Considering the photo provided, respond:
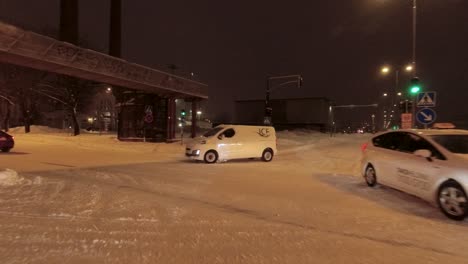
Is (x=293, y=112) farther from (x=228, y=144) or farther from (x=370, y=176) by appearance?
(x=370, y=176)

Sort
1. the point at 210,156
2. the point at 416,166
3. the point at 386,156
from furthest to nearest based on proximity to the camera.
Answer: the point at 210,156
the point at 386,156
the point at 416,166

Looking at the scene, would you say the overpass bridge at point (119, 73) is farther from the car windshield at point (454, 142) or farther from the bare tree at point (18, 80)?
the car windshield at point (454, 142)

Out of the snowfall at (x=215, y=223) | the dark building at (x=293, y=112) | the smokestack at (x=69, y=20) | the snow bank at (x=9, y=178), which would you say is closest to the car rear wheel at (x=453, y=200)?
the snowfall at (x=215, y=223)

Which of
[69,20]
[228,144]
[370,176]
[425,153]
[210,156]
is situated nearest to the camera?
[425,153]

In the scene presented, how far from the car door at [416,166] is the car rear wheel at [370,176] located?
127 cm

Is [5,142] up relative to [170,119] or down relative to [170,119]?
down

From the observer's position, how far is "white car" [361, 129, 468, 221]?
672cm

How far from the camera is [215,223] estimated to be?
6090 millimetres

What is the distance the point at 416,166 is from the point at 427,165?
13.6 inches

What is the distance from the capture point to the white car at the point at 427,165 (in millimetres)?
6719

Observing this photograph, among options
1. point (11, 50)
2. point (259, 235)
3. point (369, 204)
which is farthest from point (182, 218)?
point (11, 50)

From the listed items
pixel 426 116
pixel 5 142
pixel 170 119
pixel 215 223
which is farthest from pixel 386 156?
pixel 170 119

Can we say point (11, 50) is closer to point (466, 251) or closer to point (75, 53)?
point (75, 53)

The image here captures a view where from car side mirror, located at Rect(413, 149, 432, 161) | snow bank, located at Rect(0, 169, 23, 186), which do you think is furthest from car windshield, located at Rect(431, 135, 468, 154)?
snow bank, located at Rect(0, 169, 23, 186)
